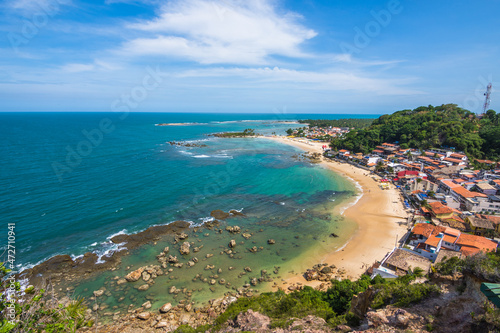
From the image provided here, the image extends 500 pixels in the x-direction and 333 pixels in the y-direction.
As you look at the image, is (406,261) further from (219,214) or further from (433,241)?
(219,214)

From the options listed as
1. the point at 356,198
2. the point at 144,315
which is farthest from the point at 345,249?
the point at 144,315

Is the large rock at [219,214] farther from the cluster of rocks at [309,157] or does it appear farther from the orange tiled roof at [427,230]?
the cluster of rocks at [309,157]

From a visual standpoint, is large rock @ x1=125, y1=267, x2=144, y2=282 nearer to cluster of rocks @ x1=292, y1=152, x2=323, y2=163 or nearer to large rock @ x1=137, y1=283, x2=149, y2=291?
large rock @ x1=137, y1=283, x2=149, y2=291

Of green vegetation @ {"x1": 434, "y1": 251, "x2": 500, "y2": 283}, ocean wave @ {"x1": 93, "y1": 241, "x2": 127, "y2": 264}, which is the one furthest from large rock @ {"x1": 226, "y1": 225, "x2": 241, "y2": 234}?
green vegetation @ {"x1": 434, "y1": 251, "x2": 500, "y2": 283}

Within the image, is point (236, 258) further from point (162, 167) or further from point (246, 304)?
point (162, 167)

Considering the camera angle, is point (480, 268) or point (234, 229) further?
point (234, 229)

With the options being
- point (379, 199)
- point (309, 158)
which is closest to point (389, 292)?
point (379, 199)

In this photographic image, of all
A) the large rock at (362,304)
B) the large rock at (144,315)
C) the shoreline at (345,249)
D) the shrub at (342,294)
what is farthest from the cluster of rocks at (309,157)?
the large rock at (144,315)
